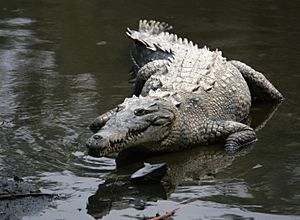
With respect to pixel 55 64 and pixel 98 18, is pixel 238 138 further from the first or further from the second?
pixel 98 18

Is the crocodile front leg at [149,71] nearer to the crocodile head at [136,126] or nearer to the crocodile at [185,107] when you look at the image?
the crocodile at [185,107]

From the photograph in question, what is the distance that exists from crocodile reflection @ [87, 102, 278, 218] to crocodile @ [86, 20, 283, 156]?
119 mm

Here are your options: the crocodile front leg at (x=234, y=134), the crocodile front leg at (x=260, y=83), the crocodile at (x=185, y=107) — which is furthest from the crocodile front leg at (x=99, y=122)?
the crocodile front leg at (x=260, y=83)

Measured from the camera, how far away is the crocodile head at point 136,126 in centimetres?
541

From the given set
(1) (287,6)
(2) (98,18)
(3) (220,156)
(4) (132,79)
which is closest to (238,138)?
(3) (220,156)

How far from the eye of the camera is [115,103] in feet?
23.7

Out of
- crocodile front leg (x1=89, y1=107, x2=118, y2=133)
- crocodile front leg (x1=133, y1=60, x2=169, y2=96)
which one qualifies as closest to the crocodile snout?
crocodile front leg (x1=89, y1=107, x2=118, y2=133)

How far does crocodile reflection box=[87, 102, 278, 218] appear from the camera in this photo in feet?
15.8

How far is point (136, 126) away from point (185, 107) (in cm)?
65

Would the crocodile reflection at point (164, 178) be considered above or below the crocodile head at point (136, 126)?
below

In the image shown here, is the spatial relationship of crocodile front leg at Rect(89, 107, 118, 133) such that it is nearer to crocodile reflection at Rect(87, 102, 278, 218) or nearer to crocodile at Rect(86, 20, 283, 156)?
crocodile at Rect(86, 20, 283, 156)

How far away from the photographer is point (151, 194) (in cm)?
498

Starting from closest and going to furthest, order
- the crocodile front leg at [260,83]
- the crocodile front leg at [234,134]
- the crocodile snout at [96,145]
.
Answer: the crocodile snout at [96,145]
the crocodile front leg at [234,134]
the crocodile front leg at [260,83]

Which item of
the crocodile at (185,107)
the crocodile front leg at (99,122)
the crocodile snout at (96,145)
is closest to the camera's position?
the crocodile snout at (96,145)
